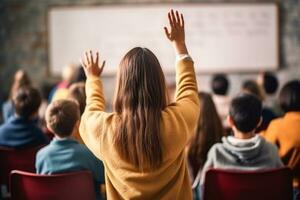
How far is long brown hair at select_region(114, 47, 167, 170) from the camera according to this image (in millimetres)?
1828

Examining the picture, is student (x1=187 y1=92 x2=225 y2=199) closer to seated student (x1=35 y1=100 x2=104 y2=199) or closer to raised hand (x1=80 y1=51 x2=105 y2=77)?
seated student (x1=35 y1=100 x2=104 y2=199)

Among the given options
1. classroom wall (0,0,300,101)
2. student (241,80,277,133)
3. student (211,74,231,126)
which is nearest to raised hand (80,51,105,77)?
student (241,80,277,133)

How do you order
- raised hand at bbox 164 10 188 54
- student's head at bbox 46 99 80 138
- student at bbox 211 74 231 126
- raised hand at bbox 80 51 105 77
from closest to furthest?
raised hand at bbox 164 10 188 54
raised hand at bbox 80 51 105 77
student's head at bbox 46 99 80 138
student at bbox 211 74 231 126

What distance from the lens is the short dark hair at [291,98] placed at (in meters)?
3.27

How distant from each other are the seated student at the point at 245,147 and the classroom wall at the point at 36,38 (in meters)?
4.14

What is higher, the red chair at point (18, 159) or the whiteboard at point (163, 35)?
the whiteboard at point (163, 35)

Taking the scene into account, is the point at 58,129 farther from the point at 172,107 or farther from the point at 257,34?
the point at 257,34

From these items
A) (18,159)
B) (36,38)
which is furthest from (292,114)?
(36,38)

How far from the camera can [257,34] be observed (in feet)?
22.3

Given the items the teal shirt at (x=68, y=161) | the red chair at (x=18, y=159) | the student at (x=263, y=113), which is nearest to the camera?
the teal shirt at (x=68, y=161)

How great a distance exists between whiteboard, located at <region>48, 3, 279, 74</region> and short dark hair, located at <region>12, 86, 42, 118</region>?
134 inches

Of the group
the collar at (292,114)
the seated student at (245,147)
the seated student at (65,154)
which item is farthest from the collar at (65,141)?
the collar at (292,114)

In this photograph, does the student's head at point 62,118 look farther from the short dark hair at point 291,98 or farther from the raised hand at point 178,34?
the short dark hair at point 291,98

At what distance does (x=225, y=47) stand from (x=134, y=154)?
5.18 metres
